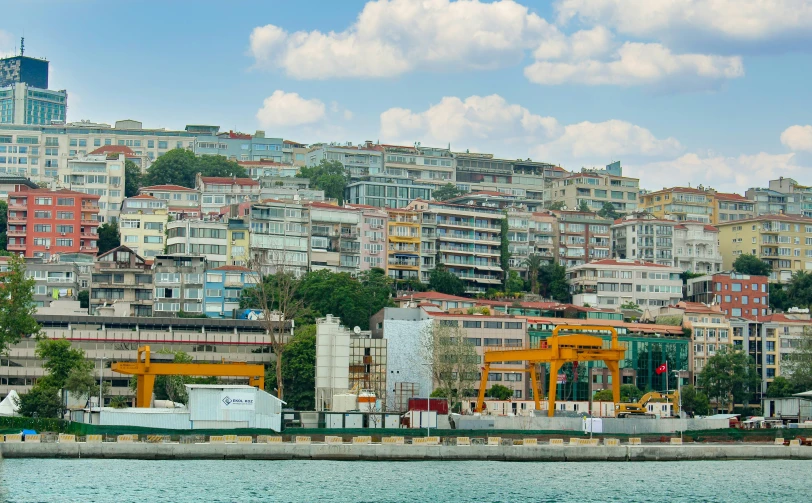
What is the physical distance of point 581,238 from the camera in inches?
6166

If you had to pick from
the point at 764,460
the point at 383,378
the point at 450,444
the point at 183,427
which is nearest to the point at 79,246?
the point at 383,378

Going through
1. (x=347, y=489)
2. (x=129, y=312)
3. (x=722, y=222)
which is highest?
(x=722, y=222)

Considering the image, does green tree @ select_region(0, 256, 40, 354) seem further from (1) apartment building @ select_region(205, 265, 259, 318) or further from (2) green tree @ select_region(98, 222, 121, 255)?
(2) green tree @ select_region(98, 222, 121, 255)

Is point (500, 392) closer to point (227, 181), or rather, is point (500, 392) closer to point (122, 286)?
point (122, 286)

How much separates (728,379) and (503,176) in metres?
80.8

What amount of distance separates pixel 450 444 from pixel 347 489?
15.6m

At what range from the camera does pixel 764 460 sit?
7519 centimetres

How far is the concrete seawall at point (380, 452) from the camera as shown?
6838 centimetres

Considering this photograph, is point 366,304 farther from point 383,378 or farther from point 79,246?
point 79,246

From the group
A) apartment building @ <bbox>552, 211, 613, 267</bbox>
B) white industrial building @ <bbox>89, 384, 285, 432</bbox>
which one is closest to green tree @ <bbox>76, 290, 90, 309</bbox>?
white industrial building @ <bbox>89, 384, 285, 432</bbox>

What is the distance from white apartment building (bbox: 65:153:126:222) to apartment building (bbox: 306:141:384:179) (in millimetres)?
32944

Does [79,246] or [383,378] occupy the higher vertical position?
[79,246]

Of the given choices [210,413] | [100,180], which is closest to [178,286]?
[100,180]

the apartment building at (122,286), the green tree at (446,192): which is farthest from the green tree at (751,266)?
the apartment building at (122,286)
